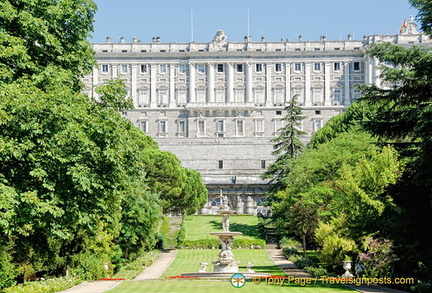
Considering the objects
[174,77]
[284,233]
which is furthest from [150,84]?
[284,233]

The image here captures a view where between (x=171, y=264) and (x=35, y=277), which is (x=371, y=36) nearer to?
(x=171, y=264)

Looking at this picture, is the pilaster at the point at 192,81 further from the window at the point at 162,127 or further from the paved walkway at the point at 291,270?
Result: the paved walkway at the point at 291,270

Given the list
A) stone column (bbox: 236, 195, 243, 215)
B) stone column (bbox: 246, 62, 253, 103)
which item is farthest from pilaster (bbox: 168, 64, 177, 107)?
stone column (bbox: 236, 195, 243, 215)

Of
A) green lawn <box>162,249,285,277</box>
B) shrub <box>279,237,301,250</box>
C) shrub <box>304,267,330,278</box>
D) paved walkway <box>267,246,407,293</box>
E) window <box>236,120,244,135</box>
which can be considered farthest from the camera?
window <box>236,120,244,135</box>

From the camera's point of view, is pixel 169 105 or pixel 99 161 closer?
pixel 99 161

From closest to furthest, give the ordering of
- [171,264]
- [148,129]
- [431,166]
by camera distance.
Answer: [431,166]
[171,264]
[148,129]

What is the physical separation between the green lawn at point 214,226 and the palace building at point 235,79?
35723 mm

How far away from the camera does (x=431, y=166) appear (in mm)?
18953

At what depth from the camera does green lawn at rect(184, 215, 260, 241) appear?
5743 centimetres

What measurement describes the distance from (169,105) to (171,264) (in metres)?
65.0

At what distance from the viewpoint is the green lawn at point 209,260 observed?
37.3m

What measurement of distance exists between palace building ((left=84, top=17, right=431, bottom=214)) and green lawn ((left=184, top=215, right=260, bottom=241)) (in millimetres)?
35723

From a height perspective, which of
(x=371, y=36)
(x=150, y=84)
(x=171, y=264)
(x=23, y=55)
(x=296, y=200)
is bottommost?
(x=171, y=264)

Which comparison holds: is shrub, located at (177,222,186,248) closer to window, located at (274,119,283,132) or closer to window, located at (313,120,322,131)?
window, located at (274,119,283,132)
